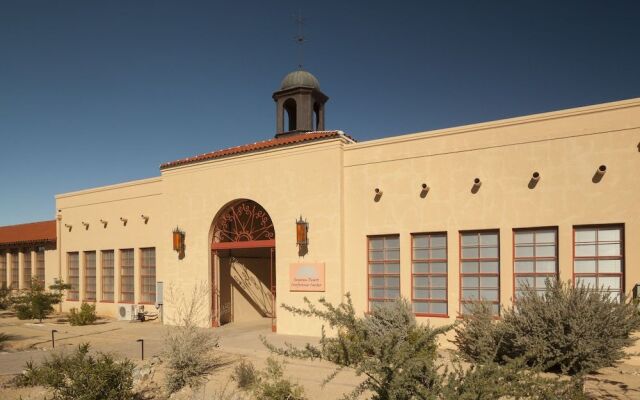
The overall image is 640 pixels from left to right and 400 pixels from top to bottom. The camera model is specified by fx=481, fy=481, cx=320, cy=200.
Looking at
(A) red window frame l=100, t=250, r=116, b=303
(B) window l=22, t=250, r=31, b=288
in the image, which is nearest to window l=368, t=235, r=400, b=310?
(A) red window frame l=100, t=250, r=116, b=303

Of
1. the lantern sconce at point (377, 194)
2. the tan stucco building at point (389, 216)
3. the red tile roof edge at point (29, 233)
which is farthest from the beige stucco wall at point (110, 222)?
the lantern sconce at point (377, 194)

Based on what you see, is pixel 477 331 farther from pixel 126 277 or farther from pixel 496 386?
pixel 126 277

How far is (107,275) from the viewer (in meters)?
20.4

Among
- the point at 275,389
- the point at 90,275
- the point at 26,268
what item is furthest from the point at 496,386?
the point at 26,268

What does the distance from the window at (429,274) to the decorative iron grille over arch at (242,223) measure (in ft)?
15.3

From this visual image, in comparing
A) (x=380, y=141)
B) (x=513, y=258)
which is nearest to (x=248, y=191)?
(x=380, y=141)

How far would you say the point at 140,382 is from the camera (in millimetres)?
10086

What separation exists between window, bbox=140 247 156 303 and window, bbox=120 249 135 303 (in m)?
0.60

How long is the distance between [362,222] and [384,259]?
1214 mm

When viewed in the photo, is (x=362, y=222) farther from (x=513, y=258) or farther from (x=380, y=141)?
(x=513, y=258)

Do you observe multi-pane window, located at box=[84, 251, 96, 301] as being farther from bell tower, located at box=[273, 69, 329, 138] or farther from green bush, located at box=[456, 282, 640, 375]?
green bush, located at box=[456, 282, 640, 375]

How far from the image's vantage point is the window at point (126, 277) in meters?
19.5

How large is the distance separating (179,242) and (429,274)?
878 cm

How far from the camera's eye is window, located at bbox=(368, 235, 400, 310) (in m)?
13.3
